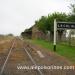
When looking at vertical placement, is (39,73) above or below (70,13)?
below

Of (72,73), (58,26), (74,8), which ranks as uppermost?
(74,8)

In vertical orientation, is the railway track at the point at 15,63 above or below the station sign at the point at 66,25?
below

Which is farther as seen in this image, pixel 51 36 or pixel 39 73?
pixel 51 36

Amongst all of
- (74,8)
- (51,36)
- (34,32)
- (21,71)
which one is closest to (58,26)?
(74,8)

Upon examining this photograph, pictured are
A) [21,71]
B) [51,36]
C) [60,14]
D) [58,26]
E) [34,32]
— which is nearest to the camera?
[21,71]

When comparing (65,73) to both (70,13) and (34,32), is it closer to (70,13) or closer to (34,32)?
(70,13)

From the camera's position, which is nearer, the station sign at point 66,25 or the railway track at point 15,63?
the railway track at point 15,63

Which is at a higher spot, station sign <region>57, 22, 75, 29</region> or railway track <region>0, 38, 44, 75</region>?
station sign <region>57, 22, 75, 29</region>

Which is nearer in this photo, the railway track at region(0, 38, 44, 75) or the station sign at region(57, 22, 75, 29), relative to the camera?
the railway track at region(0, 38, 44, 75)

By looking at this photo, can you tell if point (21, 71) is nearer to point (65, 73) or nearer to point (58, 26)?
point (65, 73)

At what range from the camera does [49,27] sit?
237ft

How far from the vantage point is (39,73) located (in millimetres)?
13680

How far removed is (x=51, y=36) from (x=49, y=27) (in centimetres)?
446

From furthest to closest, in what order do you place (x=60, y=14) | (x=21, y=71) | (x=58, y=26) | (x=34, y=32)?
(x=34, y=32) → (x=60, y=14) → (x=58, y=26) → (x=21, y=71)
